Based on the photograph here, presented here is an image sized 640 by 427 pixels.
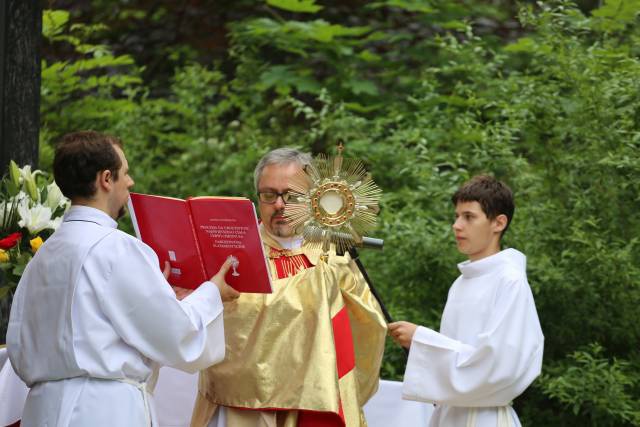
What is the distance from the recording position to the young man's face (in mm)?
3916

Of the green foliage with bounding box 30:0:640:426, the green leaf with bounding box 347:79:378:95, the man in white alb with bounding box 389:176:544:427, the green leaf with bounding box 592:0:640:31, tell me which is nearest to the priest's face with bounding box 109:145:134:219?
the man in white alb with bounding box 389:176:544:427

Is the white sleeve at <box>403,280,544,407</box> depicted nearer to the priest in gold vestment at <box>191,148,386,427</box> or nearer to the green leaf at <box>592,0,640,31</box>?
the priest in gold vestment at <box>191,148,386,427</box>

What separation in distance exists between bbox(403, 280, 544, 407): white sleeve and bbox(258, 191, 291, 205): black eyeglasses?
792 mm

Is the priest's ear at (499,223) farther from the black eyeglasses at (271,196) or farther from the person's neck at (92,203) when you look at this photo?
the person's neck at (92,203)

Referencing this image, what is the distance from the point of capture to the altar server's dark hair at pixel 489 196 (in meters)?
3.92

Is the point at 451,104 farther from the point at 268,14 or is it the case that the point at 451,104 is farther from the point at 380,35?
the point at 268,14

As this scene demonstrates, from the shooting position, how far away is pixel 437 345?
3764 mm

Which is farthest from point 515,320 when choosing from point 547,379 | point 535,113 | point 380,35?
point 380,35

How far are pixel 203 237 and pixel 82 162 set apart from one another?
0.56 meters

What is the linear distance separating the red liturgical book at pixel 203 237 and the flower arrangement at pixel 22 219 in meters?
0.51

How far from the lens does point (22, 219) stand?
3898 millimetres

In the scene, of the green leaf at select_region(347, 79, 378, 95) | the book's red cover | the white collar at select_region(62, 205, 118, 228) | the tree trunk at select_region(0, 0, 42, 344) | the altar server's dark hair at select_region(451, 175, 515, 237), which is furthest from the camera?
the green leaf at select_region(347, 79, 378, 95)

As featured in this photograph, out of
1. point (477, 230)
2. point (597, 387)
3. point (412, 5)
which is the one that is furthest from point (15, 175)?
point (412, 5)

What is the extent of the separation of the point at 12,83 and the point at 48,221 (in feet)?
3.92
